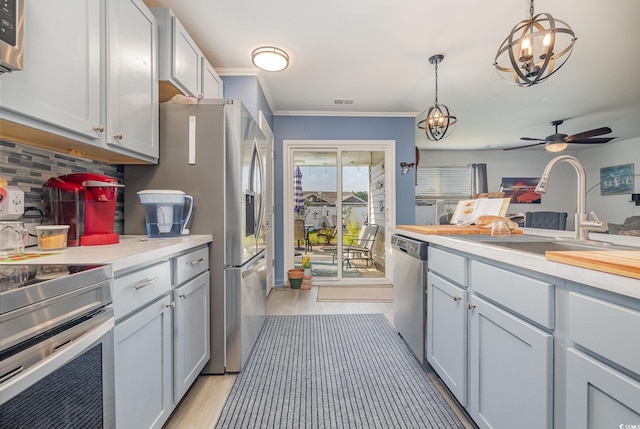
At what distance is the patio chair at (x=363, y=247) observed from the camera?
457cm

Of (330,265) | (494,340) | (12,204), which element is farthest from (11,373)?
(330,265)

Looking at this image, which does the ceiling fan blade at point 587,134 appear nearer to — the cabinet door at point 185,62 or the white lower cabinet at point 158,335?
the cabinet door at point 185,62

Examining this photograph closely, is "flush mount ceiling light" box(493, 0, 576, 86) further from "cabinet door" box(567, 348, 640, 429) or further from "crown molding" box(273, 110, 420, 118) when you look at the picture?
"crown molding" box(273, 110, 420, 118)

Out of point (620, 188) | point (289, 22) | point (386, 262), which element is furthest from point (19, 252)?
point (620, 188)

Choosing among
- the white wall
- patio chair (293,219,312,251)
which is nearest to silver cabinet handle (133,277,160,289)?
patio chair (293,219,312,251)

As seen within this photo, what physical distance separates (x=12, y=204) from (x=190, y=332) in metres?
0.96

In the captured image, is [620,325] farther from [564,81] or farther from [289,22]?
[564,81]

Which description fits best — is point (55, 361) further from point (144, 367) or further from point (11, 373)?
point (144, 367)

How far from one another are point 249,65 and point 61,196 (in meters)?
2.18

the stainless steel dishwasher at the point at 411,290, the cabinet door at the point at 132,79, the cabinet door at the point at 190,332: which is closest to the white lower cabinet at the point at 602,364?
the stainless steel dishwasher at the point at 411,290

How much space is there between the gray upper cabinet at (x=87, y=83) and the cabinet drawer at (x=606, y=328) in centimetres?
180

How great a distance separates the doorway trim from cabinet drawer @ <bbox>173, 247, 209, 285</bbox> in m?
2.43

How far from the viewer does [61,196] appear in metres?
1.35

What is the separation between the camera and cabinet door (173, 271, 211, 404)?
4.76ft
